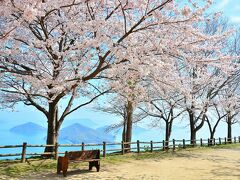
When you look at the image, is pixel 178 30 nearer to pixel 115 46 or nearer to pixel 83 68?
pixel 115 46

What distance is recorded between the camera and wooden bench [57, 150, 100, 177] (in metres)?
12.0

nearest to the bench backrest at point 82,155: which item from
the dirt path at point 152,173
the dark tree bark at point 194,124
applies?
the dirt path at point 152,173

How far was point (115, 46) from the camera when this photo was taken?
36.1 ft

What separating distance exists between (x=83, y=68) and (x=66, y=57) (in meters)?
0.86

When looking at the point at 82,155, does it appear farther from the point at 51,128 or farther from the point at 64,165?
the point at 51,128

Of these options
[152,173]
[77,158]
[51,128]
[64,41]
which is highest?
[64,41]

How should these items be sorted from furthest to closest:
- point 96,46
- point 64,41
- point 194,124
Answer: point 194,124, point 64,41, point 96,46

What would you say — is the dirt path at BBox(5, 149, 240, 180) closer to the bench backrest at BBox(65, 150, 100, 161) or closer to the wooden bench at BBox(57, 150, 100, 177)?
the wooden bench at BBox(57, 150, 100, 177)

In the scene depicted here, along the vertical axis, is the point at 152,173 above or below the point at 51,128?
below

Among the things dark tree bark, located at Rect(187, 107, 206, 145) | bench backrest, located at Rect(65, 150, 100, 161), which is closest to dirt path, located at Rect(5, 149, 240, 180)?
bench backrest, located at Rect(65, 150, 100, 161)

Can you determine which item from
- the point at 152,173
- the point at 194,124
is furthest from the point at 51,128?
the point at 194,124

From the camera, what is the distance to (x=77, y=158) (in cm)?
1284

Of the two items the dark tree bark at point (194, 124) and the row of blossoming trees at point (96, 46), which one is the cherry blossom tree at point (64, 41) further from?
the dark tree bark at point (194, 124)

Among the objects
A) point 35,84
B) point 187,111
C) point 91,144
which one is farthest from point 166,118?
point 35,84
